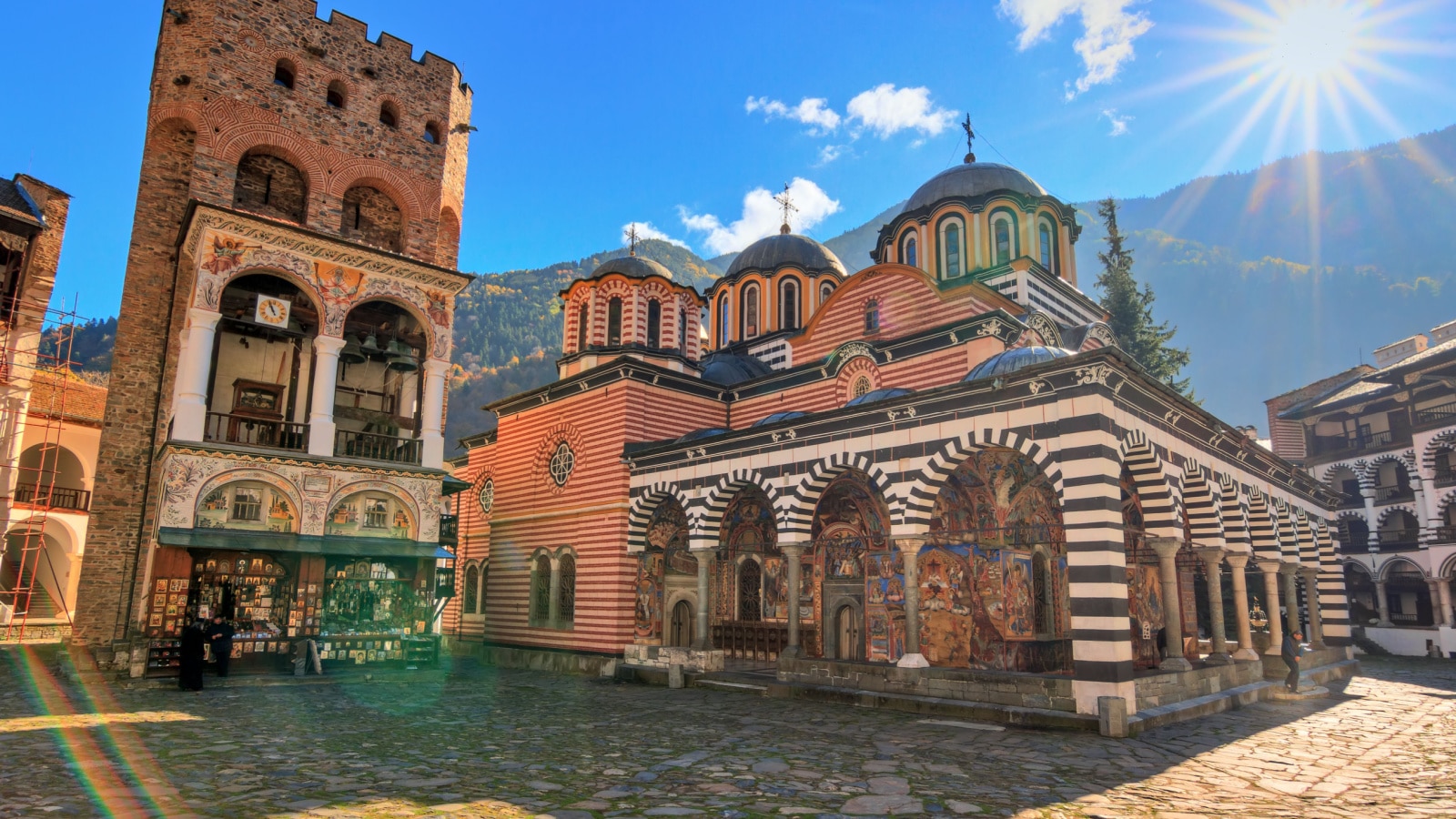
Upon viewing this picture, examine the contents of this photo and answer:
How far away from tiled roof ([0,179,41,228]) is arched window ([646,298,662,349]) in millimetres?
12655

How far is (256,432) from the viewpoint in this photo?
55.5ft

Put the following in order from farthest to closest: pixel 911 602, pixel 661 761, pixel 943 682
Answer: pixel 911 602, pixel 943 682, pixel 661 761

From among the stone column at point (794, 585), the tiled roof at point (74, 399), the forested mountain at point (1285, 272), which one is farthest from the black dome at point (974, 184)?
the forested mountain at point (1285, 272)

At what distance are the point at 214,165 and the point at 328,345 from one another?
395 cm

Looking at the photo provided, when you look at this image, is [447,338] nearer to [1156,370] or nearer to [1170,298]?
[1156,370]

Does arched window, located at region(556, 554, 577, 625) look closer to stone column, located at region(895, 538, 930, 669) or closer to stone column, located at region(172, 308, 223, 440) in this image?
stone column, located at region(172, 308, 223, 440)

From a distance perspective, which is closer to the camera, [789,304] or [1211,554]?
[1211,554]

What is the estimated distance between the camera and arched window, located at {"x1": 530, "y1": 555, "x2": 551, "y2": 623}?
2034cm

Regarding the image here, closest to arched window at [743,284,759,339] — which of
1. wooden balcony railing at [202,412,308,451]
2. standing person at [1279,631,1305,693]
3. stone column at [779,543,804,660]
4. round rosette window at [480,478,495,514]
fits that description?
round rosette window at [480,478,495,514]

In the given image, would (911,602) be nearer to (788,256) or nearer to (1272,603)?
(1272,603)

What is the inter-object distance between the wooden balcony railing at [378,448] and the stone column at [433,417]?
191 millimetres

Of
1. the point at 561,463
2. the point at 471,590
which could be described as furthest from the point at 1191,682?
the point at 471,590

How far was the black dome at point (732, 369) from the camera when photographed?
70.5 ft

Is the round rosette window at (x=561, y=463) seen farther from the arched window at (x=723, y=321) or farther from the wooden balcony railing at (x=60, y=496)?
the wooden balcony railing at (x=60, y=496)
